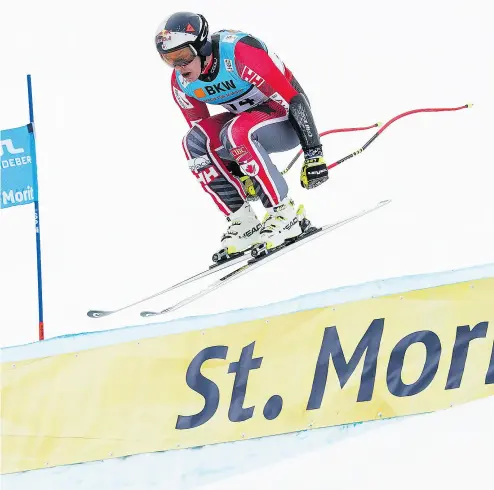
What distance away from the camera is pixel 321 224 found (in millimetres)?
6652

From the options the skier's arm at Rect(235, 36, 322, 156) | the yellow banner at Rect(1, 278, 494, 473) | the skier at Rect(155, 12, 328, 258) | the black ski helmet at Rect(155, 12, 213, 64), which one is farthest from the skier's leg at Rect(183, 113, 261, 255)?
the yellow banner at Rect(1, 278, 494, 473)

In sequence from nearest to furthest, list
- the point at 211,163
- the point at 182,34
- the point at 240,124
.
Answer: the point at 182,34
the point at 240,124
the point at 211,163

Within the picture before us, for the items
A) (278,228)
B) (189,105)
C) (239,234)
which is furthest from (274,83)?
(239,234)

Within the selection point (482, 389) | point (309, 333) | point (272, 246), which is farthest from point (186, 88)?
point (482, 389)

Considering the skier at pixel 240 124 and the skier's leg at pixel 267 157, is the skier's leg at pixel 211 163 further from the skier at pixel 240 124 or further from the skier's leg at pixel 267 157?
the skier's leg at pixel 267 157

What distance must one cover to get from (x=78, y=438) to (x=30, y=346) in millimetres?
472

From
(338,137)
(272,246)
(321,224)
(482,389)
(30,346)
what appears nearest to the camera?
(30,346)

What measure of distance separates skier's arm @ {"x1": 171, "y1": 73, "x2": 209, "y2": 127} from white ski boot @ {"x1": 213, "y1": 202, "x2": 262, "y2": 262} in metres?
0.73

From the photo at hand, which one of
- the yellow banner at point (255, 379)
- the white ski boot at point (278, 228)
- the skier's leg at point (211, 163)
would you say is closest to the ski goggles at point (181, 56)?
the skier's leg at point (211, 163)

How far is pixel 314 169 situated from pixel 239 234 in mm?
828

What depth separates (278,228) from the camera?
5902 millimetres

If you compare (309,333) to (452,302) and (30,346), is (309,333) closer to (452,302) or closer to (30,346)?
(452,302)

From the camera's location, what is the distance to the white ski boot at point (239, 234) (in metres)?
6.15

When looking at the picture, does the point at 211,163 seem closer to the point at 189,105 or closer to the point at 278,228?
the point at 189,105
